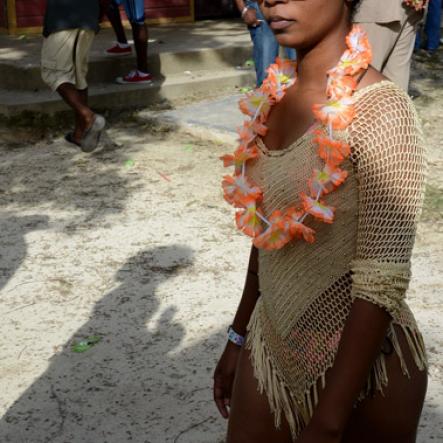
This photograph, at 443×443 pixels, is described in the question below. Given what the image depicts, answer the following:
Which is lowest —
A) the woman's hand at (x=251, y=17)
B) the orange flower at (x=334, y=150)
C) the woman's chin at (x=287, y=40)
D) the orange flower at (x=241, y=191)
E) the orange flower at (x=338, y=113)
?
the woman's hand at (x=251, y=17)

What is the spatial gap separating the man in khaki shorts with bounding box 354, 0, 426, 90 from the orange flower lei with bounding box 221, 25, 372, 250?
3882 millimetres

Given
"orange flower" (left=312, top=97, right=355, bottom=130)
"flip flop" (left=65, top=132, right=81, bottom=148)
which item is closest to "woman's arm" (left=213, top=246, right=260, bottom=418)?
"orange flower" (left=312, top=97, right=355, bottom=130)

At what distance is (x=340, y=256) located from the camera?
2.04m

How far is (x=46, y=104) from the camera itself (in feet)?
27.9

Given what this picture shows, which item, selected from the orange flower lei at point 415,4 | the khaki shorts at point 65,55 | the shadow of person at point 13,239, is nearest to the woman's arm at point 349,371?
the shadow of person at point 13,239

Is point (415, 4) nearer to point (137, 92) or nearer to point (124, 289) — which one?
point (124, 289)

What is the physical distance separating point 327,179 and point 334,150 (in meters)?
0.07

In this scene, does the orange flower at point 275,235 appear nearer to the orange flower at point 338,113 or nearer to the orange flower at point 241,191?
the orange flower at point 241,191

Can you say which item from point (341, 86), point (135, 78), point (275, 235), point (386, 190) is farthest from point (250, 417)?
point (135, 78)

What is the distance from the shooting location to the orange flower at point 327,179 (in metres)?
1.94

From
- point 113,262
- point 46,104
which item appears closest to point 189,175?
point 113,262

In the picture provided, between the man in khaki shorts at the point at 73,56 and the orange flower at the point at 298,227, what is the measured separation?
5.32 m

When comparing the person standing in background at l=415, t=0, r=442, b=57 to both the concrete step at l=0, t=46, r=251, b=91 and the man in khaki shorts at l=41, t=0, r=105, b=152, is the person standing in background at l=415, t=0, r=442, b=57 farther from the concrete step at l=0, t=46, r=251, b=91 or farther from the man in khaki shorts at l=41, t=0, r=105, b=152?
the man in khaki shorts at l=41, t=0, r=105, b=152

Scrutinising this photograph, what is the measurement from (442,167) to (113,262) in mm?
2817
